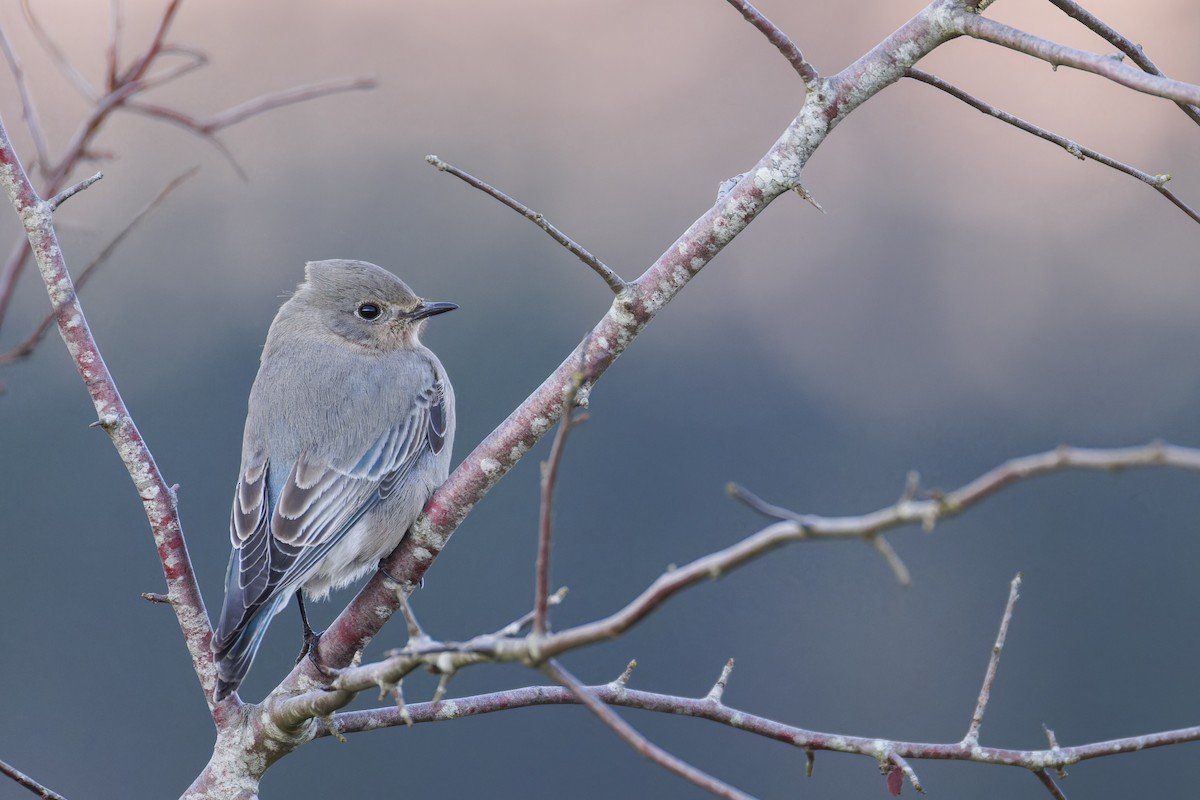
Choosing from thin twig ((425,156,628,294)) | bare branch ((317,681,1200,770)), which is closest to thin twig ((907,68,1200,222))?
thin twig ((425,156,628,294))

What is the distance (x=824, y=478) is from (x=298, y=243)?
3.43m

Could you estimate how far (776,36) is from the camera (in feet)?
8.29

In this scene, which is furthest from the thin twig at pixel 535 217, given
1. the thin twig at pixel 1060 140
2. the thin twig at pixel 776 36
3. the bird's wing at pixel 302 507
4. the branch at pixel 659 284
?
the bird's wing at pixel 302 507

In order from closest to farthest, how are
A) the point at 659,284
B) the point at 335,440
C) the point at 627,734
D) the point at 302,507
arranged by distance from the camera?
the point at 627,734
the point at 659,284
the point at 302,507
the point at 335,440

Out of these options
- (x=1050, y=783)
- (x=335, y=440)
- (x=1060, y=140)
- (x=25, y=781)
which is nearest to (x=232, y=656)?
(x=25, y=781)

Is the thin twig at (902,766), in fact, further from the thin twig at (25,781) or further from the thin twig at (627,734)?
the thin twig at (25,781)

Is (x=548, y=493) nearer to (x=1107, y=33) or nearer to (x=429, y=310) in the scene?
(x=1107, y=33)

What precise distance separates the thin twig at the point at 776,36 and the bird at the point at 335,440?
6.27 ft

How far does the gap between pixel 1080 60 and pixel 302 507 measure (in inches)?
100

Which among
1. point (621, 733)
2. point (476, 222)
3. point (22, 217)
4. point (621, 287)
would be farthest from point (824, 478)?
point (621, 733)

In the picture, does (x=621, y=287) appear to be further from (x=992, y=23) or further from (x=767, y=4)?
(x=767, y=4)

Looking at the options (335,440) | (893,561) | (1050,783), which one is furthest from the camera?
(335,440)

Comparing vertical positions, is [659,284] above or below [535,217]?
above

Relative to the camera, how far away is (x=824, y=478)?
7207 millimetres
